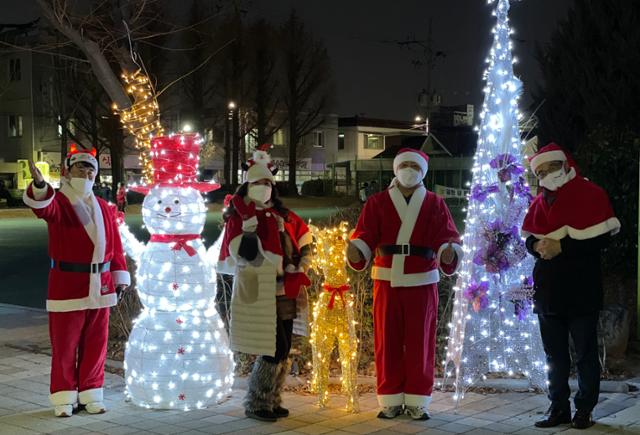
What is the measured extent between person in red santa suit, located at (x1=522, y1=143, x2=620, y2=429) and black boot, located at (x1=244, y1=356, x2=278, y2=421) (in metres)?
Answer: 1.87

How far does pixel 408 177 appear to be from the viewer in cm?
560

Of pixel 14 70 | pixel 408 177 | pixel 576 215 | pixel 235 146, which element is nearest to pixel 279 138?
pixel 235 146

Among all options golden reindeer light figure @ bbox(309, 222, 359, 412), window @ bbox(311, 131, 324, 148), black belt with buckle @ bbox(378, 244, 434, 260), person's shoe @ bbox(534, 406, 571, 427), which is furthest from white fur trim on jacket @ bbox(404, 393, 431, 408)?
window @ bbox(311, 131, 324, 148)

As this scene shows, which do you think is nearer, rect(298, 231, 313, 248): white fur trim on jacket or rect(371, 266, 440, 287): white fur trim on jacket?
rect(371, 266, 440, 287): white fur trim on jacket

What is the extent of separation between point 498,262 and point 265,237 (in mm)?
1997

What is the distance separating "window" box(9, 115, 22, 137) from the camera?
48.0 metres

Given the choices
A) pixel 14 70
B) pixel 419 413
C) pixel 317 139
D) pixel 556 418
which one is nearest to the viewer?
pixel 556 418

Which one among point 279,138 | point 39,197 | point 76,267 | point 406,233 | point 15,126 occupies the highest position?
point 279,138

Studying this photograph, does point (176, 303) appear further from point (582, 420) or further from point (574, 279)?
point (582, 420)

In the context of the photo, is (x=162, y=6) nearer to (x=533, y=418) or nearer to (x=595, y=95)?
(x=595, y=95)

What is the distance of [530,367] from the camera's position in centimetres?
625

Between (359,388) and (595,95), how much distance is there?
24.5 ft

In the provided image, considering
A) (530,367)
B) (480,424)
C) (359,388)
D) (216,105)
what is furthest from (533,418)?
(216,105)

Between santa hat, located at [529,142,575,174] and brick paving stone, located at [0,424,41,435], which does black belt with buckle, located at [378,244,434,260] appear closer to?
santa hat, located at [529,142,575,174]
